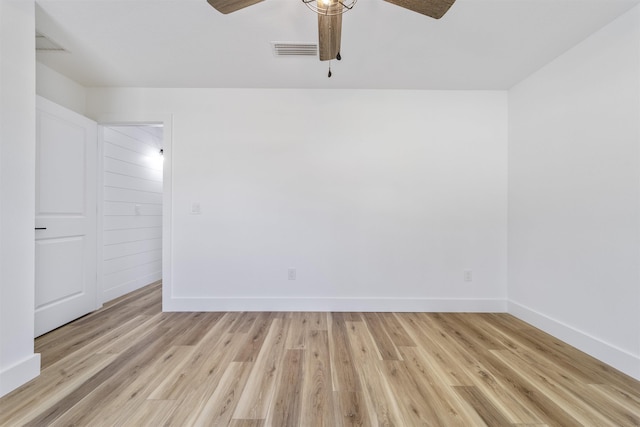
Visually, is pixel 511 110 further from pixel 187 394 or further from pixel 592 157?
pixel 187 394

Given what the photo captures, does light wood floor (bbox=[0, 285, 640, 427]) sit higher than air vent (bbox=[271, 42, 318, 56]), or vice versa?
air vent (bbox=[271, 42, 318, 56])

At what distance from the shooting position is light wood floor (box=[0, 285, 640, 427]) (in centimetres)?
131

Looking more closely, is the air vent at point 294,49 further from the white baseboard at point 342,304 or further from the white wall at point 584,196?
the white baseboard at point 342,304

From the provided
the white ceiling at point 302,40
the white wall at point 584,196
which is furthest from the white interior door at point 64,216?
the white wall at point 584,196

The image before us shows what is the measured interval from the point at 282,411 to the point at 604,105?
2.95m

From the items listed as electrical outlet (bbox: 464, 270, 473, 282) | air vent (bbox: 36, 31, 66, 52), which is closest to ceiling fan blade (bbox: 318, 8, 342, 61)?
air vent (bbox: 36, 31, 66, 52)

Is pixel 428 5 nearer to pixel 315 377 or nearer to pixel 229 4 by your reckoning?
pixel 229 4

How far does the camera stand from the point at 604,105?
6.11 ft

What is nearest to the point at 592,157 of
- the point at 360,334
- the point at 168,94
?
the point at 360,334

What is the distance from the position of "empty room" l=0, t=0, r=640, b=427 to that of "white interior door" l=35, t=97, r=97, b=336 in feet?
0.06

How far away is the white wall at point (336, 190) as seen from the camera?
2756 millimetres

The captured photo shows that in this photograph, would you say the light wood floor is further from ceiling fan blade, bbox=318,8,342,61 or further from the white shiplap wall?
ceiling fan blade, bbox=318,8,342,61

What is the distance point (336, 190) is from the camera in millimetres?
2775

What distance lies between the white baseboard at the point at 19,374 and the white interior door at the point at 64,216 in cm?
75
